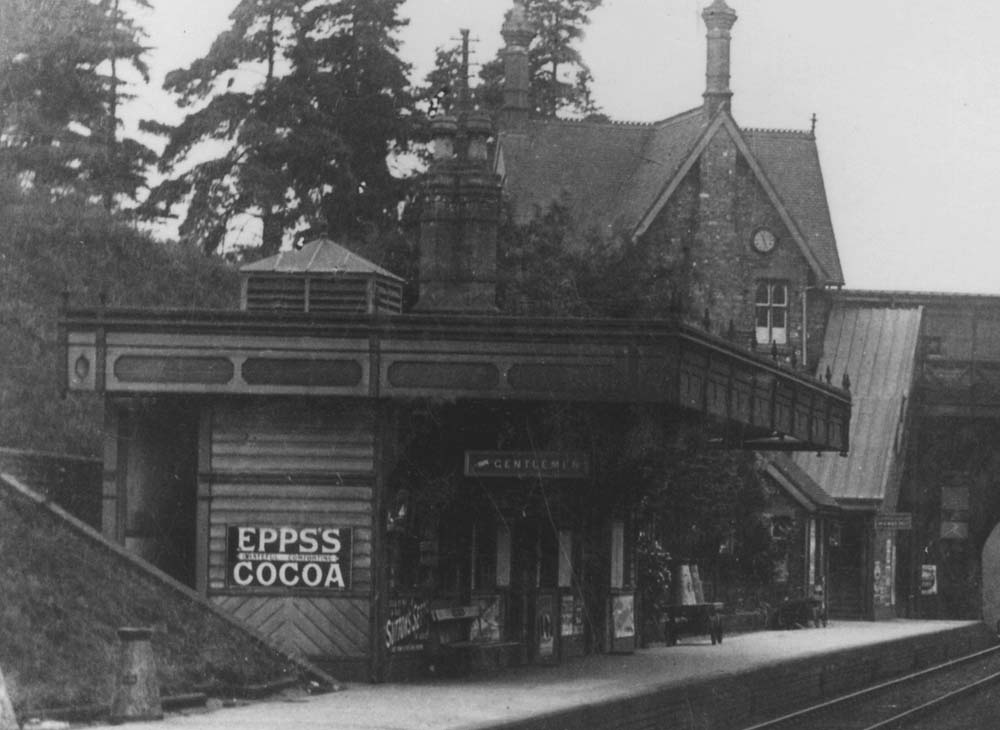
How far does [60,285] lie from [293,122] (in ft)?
23.8

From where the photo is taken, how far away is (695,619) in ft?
115

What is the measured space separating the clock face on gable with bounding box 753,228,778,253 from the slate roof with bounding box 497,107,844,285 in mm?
736

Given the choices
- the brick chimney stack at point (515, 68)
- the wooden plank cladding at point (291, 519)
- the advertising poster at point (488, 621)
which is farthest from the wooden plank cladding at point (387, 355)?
the brick chimney stack at point (515, 68)

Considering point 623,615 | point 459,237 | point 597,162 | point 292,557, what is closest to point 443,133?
point 459,237

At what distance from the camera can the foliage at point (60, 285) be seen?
31141 millimetres

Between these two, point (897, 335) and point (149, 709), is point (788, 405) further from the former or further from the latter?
point (897, 335)

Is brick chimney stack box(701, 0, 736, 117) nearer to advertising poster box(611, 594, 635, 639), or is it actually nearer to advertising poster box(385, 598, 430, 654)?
advertising poster box(611, 594, 635, 639)

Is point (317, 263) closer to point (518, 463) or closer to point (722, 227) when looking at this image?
point (518, 463)

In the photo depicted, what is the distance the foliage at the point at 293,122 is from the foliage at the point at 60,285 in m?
1.58

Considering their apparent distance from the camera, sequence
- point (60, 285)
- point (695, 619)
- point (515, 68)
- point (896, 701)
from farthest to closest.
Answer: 1. point (515, 68)
2. point (60, 285)
3. point (695, 619)
4. point (896, 701)

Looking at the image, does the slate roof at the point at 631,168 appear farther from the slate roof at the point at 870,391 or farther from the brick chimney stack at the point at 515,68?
the slate roof at the point at 870,391

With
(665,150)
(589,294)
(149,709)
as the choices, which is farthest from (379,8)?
(149,709)

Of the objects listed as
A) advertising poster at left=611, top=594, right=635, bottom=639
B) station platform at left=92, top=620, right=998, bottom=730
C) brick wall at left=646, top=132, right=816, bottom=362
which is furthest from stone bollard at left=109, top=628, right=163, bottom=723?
brick wall at left=646, top=132, right=816, bottom=362

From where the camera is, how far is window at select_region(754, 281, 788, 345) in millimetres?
53531
